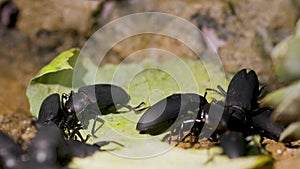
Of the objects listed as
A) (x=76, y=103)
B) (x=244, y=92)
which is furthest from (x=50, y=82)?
(x=244, y=92)

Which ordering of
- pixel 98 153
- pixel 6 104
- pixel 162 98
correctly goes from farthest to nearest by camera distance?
pixel 6 104 → pixel 162 98 → pixel 98 153

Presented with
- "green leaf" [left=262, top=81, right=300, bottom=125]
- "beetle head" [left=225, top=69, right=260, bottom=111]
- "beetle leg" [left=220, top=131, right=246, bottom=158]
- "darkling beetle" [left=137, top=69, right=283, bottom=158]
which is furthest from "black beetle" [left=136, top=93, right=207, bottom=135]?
"green leaf" [left=262, top=81, right=300, bottom=125]

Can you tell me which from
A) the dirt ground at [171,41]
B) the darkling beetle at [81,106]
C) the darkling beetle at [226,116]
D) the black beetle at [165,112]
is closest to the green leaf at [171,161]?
the darkling beetle at [226,116]

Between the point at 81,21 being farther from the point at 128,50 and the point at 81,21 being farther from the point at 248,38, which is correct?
the point at 248,38

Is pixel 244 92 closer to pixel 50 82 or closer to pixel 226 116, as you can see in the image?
pixel 226 116

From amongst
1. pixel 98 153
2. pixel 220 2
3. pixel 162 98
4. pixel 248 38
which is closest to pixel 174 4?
pixel 220 2
